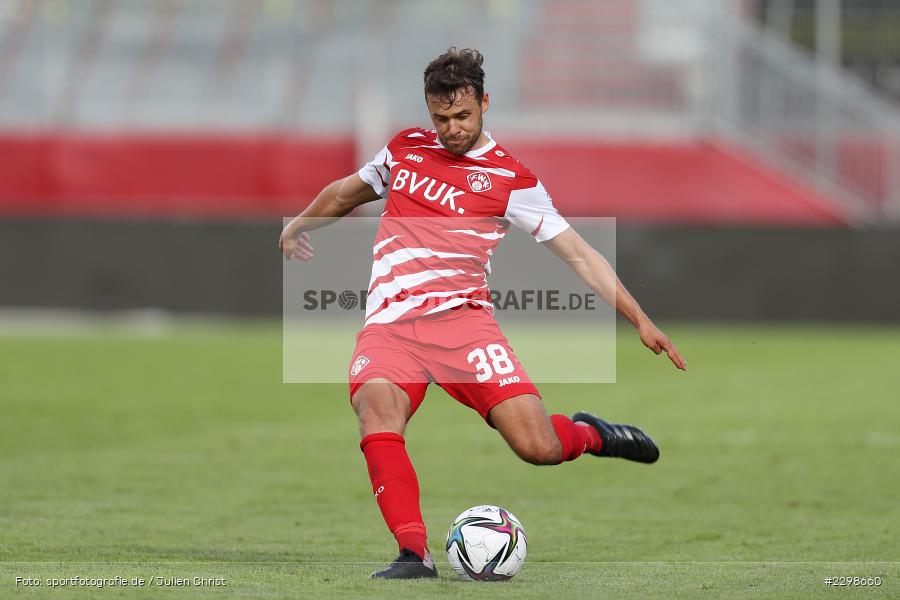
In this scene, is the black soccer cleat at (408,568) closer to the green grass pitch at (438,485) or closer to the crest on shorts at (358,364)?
the green grass pitch at (438,485)

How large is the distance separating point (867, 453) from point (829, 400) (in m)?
3.07

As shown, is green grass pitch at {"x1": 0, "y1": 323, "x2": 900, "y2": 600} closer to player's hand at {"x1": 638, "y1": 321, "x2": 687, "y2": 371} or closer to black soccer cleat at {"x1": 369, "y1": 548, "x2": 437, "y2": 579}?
black soccer cleat at {"x1": 369, "y1": 548, "x2": 437, "y2": 579}

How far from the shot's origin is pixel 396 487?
18.7 feet

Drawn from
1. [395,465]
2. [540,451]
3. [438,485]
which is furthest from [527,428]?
[438,485]

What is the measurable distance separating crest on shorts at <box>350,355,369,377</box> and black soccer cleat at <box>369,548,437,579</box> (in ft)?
2.62

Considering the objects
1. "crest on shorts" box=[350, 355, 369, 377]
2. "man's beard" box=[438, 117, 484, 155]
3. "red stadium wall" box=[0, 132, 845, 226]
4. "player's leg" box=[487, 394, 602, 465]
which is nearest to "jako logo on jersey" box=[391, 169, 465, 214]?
"man's beard" box=[438, 117, 484, 155]

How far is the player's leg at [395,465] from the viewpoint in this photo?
217 inches

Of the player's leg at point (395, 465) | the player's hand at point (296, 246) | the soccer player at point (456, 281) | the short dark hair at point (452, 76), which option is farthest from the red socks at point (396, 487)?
the short dark hair at point (452, 76)

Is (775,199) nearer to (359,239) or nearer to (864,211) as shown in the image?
(864,211)

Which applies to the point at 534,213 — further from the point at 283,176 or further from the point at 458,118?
the point at 283,176

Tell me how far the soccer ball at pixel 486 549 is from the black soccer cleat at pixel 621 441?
1.06m

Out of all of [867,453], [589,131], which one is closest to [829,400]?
[867,453]

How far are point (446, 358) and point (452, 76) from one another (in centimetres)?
113

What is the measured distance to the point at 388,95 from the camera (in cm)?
2330
